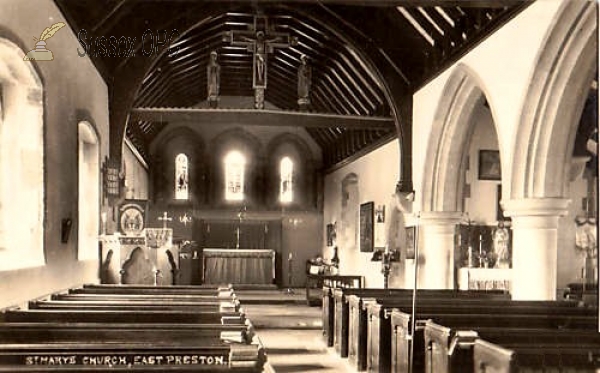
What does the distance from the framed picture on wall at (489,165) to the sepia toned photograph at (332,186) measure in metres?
0.03

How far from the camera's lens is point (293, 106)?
19812mm

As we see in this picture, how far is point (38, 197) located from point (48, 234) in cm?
45

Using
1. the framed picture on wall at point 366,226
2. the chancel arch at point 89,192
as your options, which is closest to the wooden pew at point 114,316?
the chancel arch at point 89,192

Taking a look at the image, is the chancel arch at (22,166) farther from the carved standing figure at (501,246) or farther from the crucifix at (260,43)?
the carved standing figure at (501,246)

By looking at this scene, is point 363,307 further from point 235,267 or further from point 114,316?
point 235,267

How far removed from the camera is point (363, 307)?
7543mm

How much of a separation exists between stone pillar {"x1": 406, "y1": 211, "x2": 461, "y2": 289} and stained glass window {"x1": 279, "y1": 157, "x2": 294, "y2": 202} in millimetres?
10264

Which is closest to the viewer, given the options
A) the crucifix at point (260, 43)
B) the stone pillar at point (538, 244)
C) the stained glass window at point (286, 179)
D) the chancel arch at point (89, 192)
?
the stone pillar at point (538, 244)

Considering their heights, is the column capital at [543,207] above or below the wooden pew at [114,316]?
above

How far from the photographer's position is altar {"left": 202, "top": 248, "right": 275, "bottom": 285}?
66.9 ft

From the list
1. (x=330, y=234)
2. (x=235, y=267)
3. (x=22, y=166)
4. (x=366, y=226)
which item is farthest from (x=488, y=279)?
(x=235, y=267)

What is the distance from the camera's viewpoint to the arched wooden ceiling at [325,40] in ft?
31.2

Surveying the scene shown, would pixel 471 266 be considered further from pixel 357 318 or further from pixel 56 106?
pixel 56 106

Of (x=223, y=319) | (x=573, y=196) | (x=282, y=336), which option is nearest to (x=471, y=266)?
(x=573, y=196)
